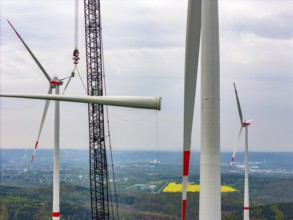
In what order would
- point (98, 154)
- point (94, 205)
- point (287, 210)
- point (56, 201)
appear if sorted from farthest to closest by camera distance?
point (287, 210) < point (94, 205) < point (98, 154) < point (56, 201)

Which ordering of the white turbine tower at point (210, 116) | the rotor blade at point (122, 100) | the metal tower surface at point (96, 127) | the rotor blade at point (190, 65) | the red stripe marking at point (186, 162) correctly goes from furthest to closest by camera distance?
the metal tower surface at point (96, 127) < the rotor blade at point (190, 65) < the red stripe marking at point (186, 162) < the white turbine tower at point (210, 116) < the rotor blade at point (122, 100)

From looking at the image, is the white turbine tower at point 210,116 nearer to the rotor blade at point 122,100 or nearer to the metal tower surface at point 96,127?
the rotor blade at point 122,100

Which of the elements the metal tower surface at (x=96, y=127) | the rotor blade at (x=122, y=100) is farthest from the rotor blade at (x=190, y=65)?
the metal tower surface at (x=96, y=127)

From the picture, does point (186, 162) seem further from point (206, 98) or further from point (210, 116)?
point (206, 98)

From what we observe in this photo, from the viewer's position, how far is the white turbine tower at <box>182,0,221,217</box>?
22.7 m

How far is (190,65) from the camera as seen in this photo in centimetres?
2352

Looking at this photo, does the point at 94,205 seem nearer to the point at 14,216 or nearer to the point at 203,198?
the point at 203,198

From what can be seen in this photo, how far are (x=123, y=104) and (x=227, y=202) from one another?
163 meters

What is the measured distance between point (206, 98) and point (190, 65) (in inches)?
65.9

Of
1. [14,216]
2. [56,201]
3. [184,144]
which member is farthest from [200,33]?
[14,216]

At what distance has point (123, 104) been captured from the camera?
21.9m

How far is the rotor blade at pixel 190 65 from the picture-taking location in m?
23.5

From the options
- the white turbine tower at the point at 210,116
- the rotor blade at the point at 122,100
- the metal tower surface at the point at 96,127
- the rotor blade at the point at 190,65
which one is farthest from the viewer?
the metal tower surface at the point at 96,127

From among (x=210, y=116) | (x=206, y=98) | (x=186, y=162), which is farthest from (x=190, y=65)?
(x=186, y=162)
